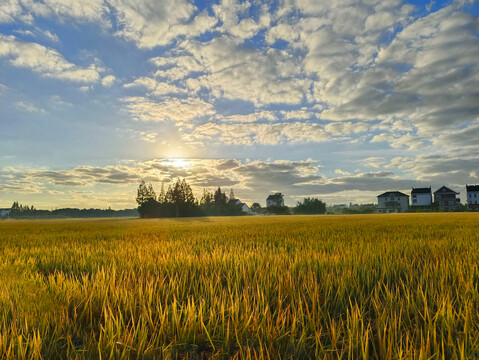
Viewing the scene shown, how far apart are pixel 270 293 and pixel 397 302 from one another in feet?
3.24

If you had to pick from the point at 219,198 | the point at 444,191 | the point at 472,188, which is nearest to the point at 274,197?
the point at 219,198

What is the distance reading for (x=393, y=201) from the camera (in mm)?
109062

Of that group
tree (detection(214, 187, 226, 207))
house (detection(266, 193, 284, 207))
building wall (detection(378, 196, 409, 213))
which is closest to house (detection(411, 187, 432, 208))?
building wall (detection(378, 196, 409, 213))

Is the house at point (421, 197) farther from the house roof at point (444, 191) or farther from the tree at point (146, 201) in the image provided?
the tree at point (146, 201)

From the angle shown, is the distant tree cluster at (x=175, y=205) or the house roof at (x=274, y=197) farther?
the house roof at (x=274, y=197)

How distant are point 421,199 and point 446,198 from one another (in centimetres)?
745

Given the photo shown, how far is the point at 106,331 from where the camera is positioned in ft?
5.45

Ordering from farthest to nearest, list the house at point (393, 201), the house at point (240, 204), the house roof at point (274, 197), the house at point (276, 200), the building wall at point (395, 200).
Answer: the house roof at point (274, 197), the house at point (276, 200), the house at point (240, 204), the house at point (393, 201), the building wall at point (395, 200)

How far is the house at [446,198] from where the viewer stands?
3875 inches

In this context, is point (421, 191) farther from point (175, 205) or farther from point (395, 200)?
point (175, 205)

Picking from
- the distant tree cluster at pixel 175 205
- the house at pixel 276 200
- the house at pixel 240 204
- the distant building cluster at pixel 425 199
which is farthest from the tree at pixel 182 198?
the distant building cluster at pixel 425 199

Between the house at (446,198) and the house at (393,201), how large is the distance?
Result: 1010 cm

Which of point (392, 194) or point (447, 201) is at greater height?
point (392, 194)

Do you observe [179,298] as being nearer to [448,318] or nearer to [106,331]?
[106,331]
